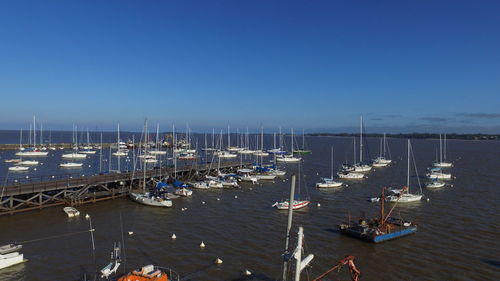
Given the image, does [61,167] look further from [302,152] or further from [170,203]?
[302,152]

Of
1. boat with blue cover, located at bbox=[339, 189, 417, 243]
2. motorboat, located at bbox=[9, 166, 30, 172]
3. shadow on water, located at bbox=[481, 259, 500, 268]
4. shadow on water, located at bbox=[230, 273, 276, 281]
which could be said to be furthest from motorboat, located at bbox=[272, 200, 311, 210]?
motorboat, located at bbox=[9, 166, 30, 172]

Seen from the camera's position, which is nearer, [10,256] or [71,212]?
[10,256]

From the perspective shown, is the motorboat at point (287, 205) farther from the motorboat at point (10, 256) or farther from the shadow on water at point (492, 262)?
the motorboat at point (10, 256)

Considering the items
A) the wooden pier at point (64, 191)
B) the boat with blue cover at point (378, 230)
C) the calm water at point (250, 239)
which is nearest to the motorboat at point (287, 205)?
the calm water at point (250, 239)

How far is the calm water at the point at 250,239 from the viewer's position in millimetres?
25453

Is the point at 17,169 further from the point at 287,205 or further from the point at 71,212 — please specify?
the point at 287,205

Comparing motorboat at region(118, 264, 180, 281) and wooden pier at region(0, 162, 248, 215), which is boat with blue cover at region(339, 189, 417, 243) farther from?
wooden pier at region(0, 162, 248, 215)

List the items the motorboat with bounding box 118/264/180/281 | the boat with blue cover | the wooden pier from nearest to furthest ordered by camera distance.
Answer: the motorboat with bounding box 118/264/180/281
the boat with blue cover
the wooden pier

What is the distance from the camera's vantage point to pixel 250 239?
32.1 meters

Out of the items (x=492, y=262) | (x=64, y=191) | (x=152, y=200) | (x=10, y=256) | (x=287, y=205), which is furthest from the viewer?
(x=64, y=191)

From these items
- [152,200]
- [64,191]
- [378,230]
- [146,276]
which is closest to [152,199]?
[152,200]

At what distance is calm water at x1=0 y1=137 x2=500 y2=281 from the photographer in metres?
25.5

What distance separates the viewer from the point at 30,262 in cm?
2561

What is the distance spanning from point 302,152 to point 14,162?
97.7 metres
